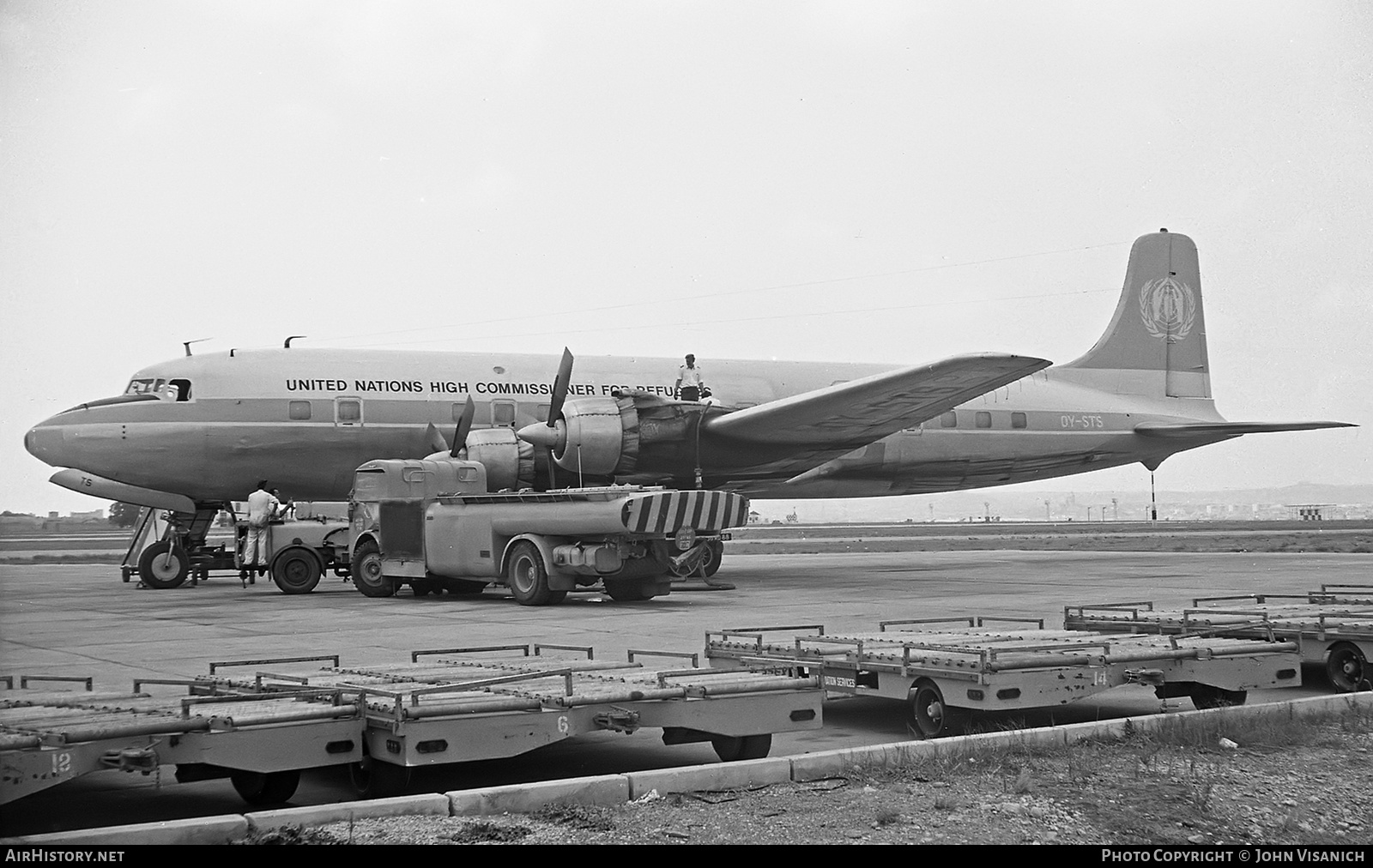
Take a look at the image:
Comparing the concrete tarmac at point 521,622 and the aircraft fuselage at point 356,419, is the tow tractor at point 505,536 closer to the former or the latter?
the concrete tarmac at point 521,622

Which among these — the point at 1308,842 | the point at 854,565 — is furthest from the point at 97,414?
the point at 1308,842

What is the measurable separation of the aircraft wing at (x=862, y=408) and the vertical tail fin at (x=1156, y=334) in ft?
27.0

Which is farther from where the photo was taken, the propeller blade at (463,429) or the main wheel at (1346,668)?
the propeller blade at (463,429)

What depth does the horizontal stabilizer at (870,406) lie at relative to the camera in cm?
1977

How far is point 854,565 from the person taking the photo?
27328 millimetres

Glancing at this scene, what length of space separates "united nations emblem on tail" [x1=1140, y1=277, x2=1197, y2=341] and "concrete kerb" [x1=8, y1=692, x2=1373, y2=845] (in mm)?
24018

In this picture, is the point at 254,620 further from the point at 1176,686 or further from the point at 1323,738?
the point at 1323,738

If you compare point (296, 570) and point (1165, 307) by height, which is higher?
point (1165, 307)

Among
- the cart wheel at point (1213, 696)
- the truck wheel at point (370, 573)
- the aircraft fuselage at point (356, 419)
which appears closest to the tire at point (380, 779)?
the cart wheel at point (1213, 696)

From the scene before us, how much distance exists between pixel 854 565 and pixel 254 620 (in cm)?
1538

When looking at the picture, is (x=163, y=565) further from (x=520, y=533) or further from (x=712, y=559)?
(x=712, y=559)

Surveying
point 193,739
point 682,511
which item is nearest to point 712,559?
point 682,511

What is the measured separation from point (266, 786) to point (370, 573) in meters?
13.8
